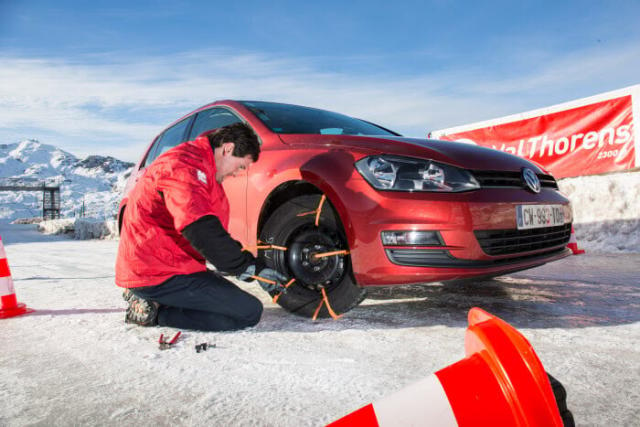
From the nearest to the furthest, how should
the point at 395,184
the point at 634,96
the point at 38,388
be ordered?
the point at 38,388
the point at 395,184
the point at 634,96

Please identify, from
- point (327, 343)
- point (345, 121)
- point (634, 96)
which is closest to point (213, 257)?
point (327, 343)

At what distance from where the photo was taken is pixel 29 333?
2.25 meters

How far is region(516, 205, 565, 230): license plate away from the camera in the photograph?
223 centimetres

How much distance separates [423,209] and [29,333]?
215cm

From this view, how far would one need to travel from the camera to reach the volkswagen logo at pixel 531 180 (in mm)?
2361

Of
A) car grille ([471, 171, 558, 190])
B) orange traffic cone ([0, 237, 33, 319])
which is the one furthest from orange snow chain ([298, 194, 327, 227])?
orange traffic cone ([0, 237, 33, 319])

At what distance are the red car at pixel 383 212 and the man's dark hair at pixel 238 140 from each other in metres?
0.21

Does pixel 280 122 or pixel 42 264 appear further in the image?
pixel 42 264

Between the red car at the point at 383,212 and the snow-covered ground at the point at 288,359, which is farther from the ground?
the red car at the point at 383,212

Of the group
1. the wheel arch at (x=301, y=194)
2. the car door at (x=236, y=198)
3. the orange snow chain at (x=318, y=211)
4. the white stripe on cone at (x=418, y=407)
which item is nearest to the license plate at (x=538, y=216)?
the wheel arch at (x=301, y=194)

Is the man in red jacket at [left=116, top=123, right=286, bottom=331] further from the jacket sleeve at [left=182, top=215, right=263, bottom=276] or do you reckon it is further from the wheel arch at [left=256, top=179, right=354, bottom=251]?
the wheel arch at [left=256, top=179, right=354, bottom=251]

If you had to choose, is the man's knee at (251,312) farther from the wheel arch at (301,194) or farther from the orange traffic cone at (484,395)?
the orange traffic cone at (484,395)

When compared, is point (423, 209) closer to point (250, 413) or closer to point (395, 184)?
point (395, 184)

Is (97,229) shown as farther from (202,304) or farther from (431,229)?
(431,229)
